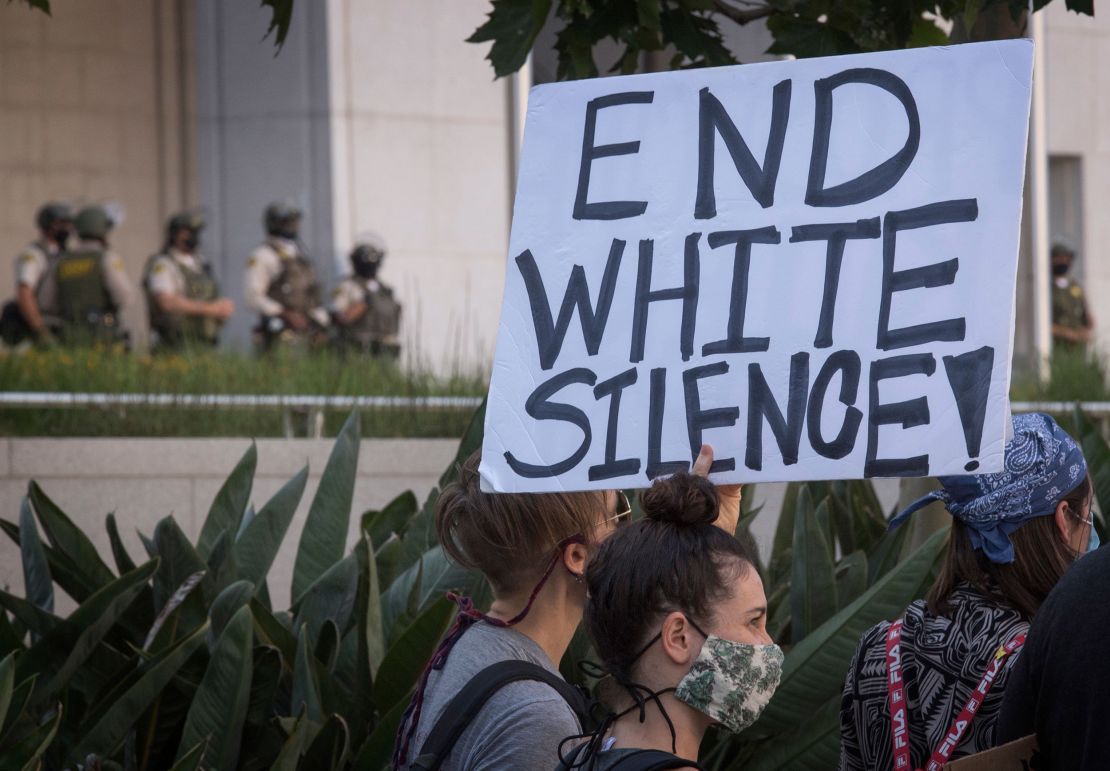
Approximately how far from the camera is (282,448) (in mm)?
7023

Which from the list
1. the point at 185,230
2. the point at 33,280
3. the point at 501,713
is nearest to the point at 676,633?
the point at 501,713

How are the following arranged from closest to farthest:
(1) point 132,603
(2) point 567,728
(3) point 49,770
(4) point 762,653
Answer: (4) point 762,653 → (2) point 567,728 → (3) point 49,770 → (1) point 132,603

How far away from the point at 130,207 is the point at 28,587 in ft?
44.1

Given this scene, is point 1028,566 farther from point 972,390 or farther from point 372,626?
point 372,626

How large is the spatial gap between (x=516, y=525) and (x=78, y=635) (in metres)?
1.63

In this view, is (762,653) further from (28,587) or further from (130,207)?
(130,207)

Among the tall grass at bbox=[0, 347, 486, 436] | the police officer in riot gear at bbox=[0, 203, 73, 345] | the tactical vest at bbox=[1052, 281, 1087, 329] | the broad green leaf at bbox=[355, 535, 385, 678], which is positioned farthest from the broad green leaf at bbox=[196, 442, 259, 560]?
the tactical vest at bbox=[1052, 281, 1087, 329]

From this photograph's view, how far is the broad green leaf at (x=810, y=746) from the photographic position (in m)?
3.29

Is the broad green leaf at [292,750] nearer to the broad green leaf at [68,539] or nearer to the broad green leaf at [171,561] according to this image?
the broad green leaf at [171,561]

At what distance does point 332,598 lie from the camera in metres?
3.88

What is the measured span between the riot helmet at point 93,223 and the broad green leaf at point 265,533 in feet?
24.6

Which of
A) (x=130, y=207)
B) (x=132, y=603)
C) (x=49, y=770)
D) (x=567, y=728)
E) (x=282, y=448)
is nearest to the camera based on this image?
(x=567, y=728)

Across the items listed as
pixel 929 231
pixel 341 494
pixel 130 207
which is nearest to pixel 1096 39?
pixel 130 207

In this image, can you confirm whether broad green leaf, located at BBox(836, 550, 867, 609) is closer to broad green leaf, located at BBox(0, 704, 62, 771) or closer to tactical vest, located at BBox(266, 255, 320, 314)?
broad green leaf, located at BBox(0, 704, 62, 771)
